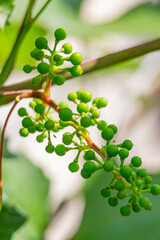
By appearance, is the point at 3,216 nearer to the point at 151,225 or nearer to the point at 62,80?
the point at 62,80

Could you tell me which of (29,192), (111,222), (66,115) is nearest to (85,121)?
(66,115)

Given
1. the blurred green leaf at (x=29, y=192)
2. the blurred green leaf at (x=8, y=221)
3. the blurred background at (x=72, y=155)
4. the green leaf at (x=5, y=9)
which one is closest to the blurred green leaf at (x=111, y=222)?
the blurred background at (x=72, y=155)

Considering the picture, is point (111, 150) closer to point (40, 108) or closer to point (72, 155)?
point (40, 108)

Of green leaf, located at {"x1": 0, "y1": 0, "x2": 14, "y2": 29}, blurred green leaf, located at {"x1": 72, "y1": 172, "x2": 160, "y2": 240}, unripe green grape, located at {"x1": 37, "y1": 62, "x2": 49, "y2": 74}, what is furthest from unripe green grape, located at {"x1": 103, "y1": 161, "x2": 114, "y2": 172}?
blurred green leaf, located at {"x1": 72, "y1": 172, "x2": 160, "y2": 240}

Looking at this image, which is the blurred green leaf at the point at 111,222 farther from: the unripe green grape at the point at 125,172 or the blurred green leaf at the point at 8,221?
the unripe green grape at the point at 125,172

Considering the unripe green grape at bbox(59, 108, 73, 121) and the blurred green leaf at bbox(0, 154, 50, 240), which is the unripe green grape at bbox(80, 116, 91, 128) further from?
the blurred green leaf at bbox(0, 154, 50, 240)

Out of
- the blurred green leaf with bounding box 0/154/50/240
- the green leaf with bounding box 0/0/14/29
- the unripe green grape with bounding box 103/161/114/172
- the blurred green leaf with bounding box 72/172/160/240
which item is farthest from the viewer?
the blurred green leaf with bounding box 72/172/160/240
